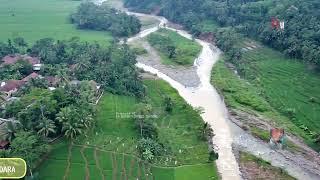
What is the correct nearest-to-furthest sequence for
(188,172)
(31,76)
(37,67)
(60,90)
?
(188,172), (60,90), (31,76), (37,67)

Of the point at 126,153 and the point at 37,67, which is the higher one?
the point at 37,67

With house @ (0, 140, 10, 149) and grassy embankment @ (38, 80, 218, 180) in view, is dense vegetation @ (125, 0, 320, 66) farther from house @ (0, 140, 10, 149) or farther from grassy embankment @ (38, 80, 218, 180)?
house @ (0, 140, 10, 149)

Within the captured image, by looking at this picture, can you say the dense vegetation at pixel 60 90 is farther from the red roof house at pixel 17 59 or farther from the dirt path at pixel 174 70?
the dirt path at pixel 174 70

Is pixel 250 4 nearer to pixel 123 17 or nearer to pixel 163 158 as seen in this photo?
pixel 123 17

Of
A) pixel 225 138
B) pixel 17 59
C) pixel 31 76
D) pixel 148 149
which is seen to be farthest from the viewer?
pixel 17 59

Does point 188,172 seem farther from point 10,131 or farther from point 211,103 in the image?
point 211,103

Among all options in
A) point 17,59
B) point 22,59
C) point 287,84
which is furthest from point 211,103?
point 17,59

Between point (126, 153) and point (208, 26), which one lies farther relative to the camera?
point (208, 26)

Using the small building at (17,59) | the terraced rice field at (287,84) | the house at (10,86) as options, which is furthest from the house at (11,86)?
the terraced rice field at (287,84)
